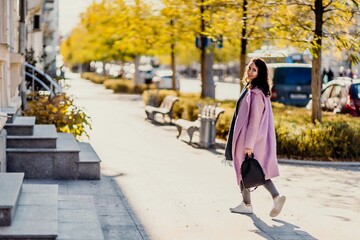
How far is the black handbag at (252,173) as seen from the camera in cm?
966

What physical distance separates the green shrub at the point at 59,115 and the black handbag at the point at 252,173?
694 centimetres

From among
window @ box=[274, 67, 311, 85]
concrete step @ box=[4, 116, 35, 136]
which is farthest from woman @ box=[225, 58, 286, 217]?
window @ box=[274, 67, 311, 85]

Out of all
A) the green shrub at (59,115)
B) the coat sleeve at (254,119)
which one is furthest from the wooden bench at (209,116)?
the coat sleeve at (254,119)

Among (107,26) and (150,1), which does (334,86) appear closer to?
(150,1)

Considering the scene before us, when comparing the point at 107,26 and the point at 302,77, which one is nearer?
the point at 302,77

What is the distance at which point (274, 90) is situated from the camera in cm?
3036

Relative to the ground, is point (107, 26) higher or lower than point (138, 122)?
higher

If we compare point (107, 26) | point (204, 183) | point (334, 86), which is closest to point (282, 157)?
point (204, 183)

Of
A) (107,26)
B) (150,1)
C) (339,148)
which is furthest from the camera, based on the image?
(107,26)

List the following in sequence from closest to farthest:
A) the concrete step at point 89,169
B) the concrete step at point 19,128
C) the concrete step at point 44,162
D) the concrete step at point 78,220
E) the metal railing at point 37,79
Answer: the concrete step at point 78,220, the concrete step at point 44,162, the concrete step at point 89,169, the concrete step at point 19,128, the metal railing at point 37,79

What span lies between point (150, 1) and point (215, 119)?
38.7ft

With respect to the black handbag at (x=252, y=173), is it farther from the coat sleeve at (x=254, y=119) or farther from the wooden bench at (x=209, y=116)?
the wooden bench at (x=209, y=116)

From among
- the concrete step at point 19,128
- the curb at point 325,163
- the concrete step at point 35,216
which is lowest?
the curb at point 325,163

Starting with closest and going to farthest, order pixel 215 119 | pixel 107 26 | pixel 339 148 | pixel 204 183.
→ pixel 204 183 → pixel 339 148 → pixel 215 119 → pixel 107 26
